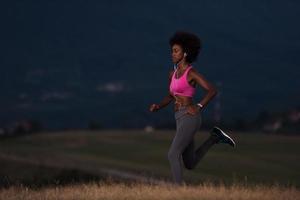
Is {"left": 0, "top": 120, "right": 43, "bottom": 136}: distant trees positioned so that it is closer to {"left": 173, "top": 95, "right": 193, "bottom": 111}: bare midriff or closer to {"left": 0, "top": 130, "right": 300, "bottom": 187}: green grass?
{"left": 0, "top": 130, "right": 300, "bottom": 187}: green grass

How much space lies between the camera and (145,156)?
73375 millimetres

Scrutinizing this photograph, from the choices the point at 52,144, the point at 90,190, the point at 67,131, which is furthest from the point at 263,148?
the point at 90,190

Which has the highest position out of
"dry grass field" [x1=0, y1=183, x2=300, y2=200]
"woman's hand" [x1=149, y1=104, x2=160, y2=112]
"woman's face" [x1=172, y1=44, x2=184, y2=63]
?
"woman's face" [x1=172, y1=44, x2=184, y2=63]

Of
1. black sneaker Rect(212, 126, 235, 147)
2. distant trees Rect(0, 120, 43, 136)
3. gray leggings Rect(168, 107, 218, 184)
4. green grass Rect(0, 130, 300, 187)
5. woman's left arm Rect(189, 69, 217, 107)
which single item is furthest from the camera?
distant trees Rect(0, 120, 43, 136)

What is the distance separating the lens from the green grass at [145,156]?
52.2 meters

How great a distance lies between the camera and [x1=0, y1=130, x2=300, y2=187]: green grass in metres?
52.2

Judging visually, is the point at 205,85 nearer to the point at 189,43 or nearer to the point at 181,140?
the point at 189,43

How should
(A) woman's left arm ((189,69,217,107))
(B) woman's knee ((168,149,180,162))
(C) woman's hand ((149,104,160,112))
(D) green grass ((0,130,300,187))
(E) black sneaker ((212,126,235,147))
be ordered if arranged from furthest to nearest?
(D) green grass ((0,130,300,187)), (E) black sneaker ((212,126,235,147)), (C) woman's hand ((149,104,160,112)), (B) woman's knee ((168,149,180,162)), (A) woman's left arm ((189,69,217,107))

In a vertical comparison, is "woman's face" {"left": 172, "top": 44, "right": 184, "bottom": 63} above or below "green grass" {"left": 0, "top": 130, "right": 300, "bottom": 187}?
above

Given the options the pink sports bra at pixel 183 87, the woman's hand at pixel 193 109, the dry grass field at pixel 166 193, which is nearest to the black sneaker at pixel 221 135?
the dry grass field at pixel 166 193

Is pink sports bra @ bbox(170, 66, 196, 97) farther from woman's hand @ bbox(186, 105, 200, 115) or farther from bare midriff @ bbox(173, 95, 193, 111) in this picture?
woman's hand @ bbox(186, 105, 200, 115)

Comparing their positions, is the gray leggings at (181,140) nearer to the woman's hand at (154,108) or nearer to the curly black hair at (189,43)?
the woman's hand at (154,108)

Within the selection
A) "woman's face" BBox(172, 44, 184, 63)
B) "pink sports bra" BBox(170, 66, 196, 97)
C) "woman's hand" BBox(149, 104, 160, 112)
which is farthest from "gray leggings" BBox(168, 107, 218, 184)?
"woman's face" BBox(172, 44, 184, 63)

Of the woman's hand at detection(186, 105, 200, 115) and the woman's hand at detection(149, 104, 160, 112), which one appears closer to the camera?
the woman's hand at detection(186, 105, 200, 115)
